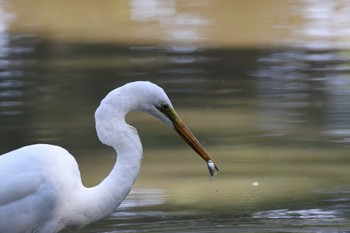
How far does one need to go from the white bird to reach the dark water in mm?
1025

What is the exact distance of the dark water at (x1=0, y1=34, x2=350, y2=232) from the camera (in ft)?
21.0

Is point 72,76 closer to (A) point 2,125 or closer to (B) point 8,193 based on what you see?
(A) point 2,125

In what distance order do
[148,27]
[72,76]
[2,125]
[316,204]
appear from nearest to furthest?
[316,204], [2,125], [72,76], [148,27]

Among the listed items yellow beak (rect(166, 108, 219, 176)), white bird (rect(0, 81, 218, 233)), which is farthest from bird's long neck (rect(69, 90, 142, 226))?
yellow beak (rect(166, 108, 219, 176))

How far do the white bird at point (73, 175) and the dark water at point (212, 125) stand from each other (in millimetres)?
1025

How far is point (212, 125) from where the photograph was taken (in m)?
8.44

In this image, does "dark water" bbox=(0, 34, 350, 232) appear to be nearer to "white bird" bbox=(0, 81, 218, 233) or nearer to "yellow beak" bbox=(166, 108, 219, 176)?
"yellow beak" bbox=(166, 108, 219, 176)

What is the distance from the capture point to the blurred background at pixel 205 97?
6539 millimetres

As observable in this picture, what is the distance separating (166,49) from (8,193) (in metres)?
6.57

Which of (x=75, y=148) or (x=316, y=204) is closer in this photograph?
(x=316, y=204)

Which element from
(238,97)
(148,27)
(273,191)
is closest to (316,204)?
(273,191)

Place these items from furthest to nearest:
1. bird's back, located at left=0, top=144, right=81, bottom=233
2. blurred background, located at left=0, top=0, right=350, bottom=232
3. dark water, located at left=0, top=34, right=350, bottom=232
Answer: blurred background, located at left=0, top=0, right=350, bottom=232 < dark water, located at left=0, top=34, right=350, bottom=232 < bird's back, located at left=0, top=144, right=81, bottom=233

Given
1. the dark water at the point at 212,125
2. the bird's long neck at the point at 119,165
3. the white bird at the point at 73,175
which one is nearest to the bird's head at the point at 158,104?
the white bird at the point at 73,175

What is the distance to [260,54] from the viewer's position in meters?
11.0
